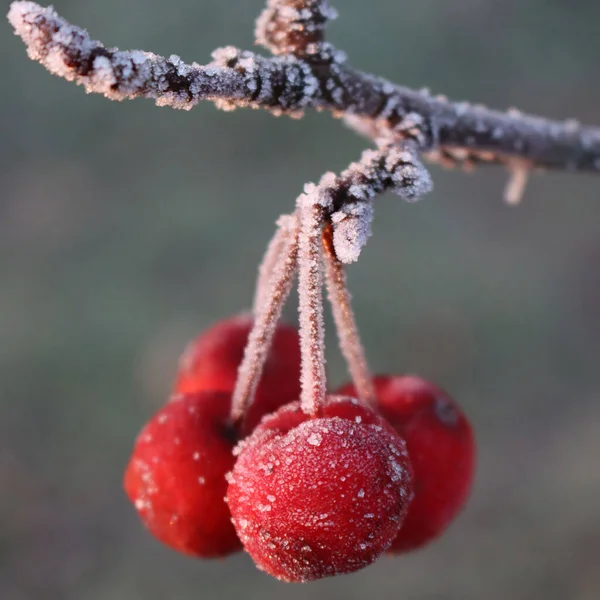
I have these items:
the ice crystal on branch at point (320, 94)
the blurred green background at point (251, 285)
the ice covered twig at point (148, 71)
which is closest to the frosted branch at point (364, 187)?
the ice crystal on branch at point (320, 94)

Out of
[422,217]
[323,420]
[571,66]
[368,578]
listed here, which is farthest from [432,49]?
[323,420]

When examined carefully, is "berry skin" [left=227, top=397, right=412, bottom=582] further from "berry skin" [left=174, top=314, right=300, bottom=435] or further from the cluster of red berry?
"berry skin" [left=174, top=314, right=300, bottom=435]

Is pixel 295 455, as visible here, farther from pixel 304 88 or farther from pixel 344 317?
pixel 304 88

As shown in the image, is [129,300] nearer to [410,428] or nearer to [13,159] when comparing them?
[13,159]

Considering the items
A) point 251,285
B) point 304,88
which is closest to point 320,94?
point 304,88

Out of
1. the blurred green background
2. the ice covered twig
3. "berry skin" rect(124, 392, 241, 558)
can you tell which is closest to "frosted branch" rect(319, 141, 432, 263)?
the ice covered twig
